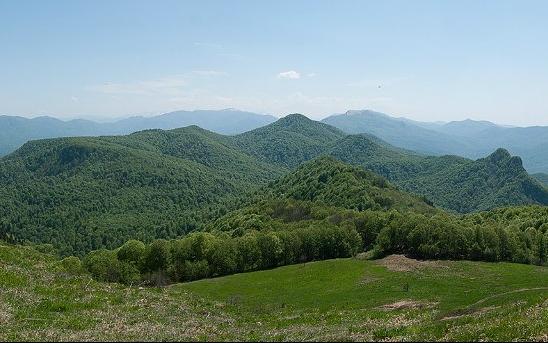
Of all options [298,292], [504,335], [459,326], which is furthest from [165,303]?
[298,292]

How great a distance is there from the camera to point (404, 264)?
79.5 m

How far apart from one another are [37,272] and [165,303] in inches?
600

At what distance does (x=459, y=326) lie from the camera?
23.3 metres

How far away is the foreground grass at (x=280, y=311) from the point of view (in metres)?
21.9

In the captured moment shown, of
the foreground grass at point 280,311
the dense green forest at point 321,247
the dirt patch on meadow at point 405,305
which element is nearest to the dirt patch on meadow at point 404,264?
the dense green forest at point 321,247

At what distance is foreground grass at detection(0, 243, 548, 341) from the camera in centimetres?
2188

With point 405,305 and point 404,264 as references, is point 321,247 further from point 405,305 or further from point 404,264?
point 405,305

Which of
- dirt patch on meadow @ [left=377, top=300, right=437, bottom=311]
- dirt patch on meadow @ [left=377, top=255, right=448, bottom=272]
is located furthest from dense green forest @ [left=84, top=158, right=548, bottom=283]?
dirt patch on meadow @ [left=377, top=300, right=437, bottom=311]

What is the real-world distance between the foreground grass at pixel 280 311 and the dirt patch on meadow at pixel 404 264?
926 centimetres

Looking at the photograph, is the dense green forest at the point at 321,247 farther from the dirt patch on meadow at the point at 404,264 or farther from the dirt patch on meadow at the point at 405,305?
the dirt patch on meadow at the point at 405,305

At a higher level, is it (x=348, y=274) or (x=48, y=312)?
(x=48, y=312)

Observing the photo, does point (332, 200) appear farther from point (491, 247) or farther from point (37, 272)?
point (37, 272)

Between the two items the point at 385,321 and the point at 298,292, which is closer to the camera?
the point at 385,321

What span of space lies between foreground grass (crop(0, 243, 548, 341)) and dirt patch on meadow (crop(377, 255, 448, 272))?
9261 mm
